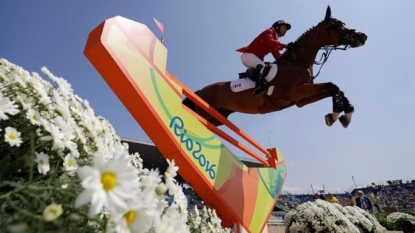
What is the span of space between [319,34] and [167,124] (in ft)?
9.81

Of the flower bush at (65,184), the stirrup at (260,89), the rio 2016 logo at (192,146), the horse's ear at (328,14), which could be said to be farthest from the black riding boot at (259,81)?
the flower bush at (65,184)

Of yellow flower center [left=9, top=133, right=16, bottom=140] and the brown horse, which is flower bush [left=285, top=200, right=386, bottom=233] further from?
yellow flower center [left=9, top=133, right=16, bottom=140]

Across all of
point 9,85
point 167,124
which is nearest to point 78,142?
point 9,85

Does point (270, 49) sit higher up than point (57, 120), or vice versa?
point (270, 49)

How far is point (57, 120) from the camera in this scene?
1027 millimetres

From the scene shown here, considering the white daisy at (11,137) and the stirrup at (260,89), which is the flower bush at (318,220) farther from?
the white daisy at (11,137)

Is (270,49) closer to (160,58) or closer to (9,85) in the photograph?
(160,58)

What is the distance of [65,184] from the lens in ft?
2.42

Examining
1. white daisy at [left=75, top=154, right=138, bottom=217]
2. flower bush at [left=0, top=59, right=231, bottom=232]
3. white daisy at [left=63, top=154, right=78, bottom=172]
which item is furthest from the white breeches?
white daisy at [left=75, top=154, right=138, bottom=217]

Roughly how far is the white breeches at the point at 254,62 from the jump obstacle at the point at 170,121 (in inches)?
42.0

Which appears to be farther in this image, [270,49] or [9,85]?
[270,49]

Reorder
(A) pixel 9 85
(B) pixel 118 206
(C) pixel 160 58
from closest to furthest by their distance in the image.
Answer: (B) pixel 118 206, (A) pixel 9 85, (C) pixel 160 58

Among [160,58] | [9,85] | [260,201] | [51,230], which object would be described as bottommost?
[51,230]

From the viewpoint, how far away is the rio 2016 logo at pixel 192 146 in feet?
8.27
